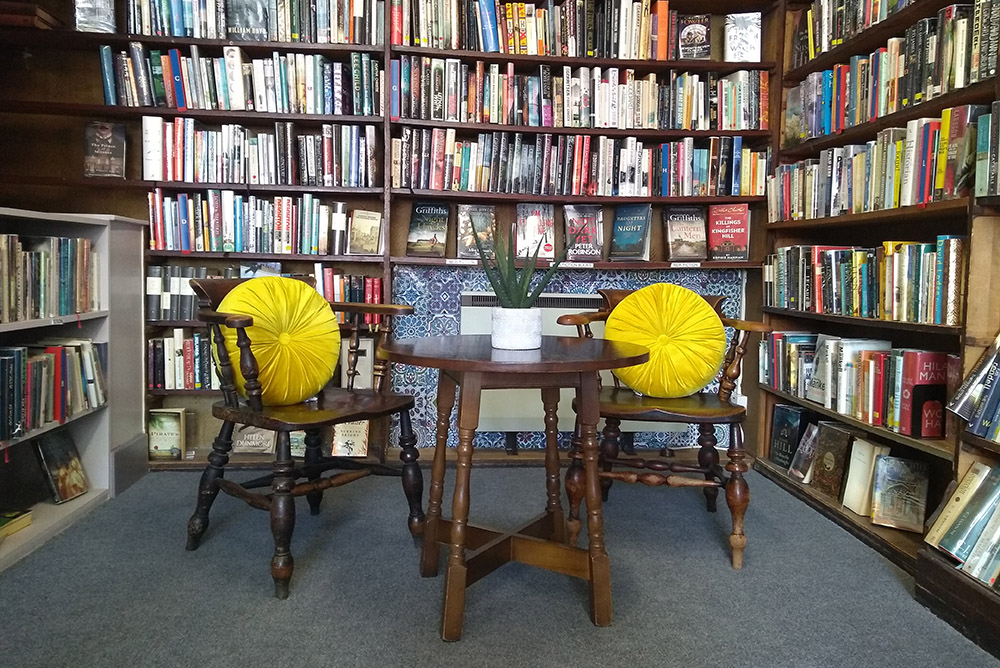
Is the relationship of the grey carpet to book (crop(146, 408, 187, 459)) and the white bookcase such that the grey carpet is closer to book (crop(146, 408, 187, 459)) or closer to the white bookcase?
the white bookcase

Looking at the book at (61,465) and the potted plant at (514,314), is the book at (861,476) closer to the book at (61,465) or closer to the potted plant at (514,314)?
the potted plant at (514,314)

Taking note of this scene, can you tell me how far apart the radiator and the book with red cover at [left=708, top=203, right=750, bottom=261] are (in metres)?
0.61

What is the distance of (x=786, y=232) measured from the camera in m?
3.12

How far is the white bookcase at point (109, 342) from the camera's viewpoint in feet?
8.23

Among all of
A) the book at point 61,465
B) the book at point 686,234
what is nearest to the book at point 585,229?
the book at point 686,234

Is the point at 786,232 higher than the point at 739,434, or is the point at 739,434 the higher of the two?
the point at 786,232

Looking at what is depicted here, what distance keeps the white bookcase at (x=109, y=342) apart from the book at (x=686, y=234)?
91.0 inches

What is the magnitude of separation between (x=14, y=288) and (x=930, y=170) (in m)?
2.86

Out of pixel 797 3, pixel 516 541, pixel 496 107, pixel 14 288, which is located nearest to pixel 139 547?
pixel 14 288

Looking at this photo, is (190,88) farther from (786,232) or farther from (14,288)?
(786,232)

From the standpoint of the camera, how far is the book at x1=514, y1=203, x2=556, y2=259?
3.31 meters

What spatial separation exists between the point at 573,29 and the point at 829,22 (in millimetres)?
1038

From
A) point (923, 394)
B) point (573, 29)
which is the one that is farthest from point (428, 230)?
point (923, 394)

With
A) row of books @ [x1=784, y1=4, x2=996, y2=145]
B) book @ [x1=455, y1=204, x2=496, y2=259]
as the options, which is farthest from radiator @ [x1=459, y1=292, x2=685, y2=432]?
row of books @ [x1=784, y1=4, x2=996, y2=145]
